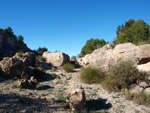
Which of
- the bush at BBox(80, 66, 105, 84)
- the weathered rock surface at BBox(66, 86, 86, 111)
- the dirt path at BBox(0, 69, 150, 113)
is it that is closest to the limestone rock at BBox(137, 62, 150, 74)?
the dirt path at BBox(0, 69, 150, 113)

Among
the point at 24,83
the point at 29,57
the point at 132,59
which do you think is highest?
the point at 29,57

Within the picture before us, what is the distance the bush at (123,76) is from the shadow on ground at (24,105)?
3423 mm

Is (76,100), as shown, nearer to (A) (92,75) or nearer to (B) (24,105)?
(B) (24,105)

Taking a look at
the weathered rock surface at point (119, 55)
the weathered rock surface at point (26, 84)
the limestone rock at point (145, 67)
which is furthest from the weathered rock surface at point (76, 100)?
the weathered rock surface at point (119, 55)

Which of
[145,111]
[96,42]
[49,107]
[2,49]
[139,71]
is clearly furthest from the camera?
[96,42]

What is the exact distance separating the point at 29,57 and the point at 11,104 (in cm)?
657

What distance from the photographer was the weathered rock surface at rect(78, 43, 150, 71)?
803 cm

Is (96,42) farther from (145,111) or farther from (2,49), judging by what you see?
(145,111)

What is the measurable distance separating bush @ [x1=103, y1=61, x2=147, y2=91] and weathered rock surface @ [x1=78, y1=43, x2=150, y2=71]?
37.1 inches

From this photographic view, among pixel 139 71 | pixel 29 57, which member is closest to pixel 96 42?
pixel 29 57

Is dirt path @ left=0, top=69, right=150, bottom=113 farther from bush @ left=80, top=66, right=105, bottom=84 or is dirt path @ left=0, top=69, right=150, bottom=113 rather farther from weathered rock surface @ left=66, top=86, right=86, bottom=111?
bush @ left=80, top=66, right=105, bottom=84

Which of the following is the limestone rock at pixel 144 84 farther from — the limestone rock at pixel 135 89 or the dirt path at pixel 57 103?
the dirt path at pixel 57 103

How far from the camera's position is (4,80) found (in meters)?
7.80

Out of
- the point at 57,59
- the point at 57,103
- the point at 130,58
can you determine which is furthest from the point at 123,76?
the point at 57,59
